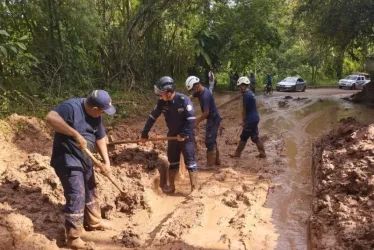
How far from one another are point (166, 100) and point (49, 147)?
2.67 metres

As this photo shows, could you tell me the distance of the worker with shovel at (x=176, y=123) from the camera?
544 cm

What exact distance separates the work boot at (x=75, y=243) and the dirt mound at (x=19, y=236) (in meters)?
0.15

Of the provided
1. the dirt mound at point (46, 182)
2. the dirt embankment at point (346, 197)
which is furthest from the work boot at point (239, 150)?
the dirt mound at point (46, 182)

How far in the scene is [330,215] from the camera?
14.8 ft

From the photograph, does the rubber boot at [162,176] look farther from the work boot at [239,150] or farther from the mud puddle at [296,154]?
the work boot at [239,150]

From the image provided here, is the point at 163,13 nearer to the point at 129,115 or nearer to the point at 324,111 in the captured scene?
the point at 129,115

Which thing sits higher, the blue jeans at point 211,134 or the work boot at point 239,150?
the blue jeans at point 211,134

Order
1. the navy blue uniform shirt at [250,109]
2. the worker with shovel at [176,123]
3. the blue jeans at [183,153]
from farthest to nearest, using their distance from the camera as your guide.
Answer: the navy blue uniform shirt at [250,109] → the blue jeans at [183,153] → the worker with shovel at [176,123]

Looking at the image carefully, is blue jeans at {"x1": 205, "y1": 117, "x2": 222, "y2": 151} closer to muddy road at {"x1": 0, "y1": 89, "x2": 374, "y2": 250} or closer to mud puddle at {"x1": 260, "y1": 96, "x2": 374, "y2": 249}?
muddy road at {"x1": 0, "y1": 89, "x2": 374, "y2": 250}

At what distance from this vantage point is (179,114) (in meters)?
5.67

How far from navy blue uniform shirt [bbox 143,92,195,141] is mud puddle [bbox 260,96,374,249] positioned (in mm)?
1619

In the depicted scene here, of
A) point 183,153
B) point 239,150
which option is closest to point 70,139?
point 183,153

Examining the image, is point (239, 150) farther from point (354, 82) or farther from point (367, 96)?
point (354, 82)

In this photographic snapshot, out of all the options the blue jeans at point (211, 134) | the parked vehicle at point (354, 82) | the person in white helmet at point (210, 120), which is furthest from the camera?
the parked vehicle at point (354, 82)
